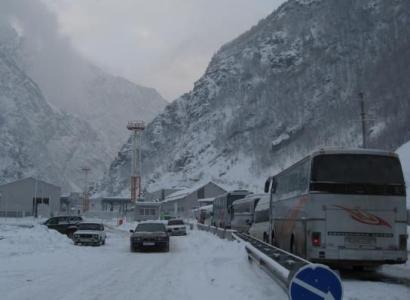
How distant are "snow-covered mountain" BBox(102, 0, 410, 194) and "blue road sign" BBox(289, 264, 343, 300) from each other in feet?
390

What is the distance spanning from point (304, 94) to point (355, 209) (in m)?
154

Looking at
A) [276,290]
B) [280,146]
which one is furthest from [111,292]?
[280,146]

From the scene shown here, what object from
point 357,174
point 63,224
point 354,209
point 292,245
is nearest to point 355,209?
point 354,209

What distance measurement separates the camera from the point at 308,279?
7746mm

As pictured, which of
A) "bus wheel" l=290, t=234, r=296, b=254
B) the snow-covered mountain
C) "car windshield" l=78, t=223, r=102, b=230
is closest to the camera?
"bus wheel" l=290, t=234, r=296, b=254

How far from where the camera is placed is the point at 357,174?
53.2ft

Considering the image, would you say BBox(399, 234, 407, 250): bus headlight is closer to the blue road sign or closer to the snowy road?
the snowy road

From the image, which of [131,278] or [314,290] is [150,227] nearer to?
[131,278]

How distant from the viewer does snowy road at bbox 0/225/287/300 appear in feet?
43.1

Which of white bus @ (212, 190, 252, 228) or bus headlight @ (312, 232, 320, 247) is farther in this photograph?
white bus @ (212, 190, 252, 228)

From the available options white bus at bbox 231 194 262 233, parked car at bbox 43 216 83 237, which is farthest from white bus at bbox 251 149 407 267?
parked car at bbox 43 216 83 237

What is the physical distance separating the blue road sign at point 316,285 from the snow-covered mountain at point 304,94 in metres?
119

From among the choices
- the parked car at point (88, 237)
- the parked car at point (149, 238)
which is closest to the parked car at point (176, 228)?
the parked car at point (88, 237)

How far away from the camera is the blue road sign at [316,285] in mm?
7660
